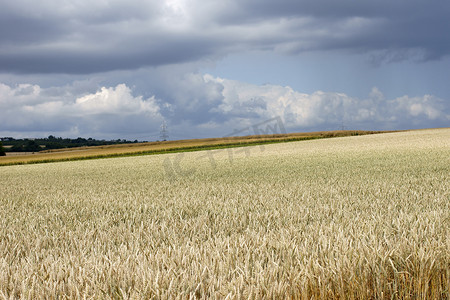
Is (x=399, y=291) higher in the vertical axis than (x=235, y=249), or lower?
lower

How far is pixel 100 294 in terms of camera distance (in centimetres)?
256

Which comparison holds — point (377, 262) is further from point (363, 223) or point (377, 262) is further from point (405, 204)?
point (405, 204)

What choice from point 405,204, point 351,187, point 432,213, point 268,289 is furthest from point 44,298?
point 351,187

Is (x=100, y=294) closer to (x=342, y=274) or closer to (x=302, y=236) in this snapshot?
(x=342, y=274)

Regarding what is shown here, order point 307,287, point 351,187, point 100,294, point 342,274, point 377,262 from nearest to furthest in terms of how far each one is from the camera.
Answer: point 100,294, point 307,287, point 342,274, point 377,262, point 351,187

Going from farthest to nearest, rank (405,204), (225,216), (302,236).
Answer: (405,204)
(225,216)
(302,236)

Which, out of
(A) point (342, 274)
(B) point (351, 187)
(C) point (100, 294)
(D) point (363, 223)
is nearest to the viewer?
(C) point (100, 294)

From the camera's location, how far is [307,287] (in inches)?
110

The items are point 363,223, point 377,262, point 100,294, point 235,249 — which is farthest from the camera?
point 363,223

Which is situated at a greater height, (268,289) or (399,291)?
(268,289)

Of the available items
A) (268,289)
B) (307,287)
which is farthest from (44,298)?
(307,287)

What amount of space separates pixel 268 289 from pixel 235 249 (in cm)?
94

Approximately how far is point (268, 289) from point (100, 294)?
1.14 metres

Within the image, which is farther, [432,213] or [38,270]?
[432,213]
